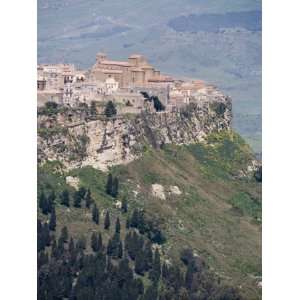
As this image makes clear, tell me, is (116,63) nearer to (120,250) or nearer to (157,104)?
(157,104)

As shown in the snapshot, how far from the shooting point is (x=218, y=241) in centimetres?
3400

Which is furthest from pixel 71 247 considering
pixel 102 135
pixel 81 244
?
pixel 102 135

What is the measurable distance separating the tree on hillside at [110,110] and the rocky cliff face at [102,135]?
14cm

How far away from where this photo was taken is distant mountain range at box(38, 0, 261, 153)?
3922cm

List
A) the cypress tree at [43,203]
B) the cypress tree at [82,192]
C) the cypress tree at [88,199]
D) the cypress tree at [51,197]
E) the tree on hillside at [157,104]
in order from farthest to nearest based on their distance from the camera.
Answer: the tree on hillside at [157,104] → the cypress tree at [82,192] → the cypress tree at [88,199] → the cypress tree at [51,197] → the cypress tree at [43,203]

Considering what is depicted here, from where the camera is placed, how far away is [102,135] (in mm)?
34906

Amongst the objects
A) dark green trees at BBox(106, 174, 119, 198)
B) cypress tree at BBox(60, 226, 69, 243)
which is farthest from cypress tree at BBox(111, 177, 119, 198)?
cypress tree at BBox(60, 226, 69, 243)

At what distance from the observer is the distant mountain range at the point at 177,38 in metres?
39.2

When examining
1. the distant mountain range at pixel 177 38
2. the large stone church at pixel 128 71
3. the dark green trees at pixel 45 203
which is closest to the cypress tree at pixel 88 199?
the dark green trees at pixel 45 203

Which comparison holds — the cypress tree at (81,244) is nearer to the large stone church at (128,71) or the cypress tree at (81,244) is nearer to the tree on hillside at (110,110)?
the tree on hillside at (110,110)

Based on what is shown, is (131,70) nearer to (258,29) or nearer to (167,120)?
(167,120)

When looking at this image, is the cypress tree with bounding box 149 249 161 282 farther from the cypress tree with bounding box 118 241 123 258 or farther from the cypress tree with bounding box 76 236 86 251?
the cypress tree with bounding box 76 236 86 251

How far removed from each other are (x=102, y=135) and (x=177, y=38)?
829 centimetres
